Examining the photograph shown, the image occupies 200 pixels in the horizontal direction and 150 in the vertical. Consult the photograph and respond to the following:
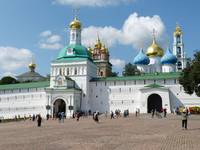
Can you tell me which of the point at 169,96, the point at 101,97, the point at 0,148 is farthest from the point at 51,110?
the point at 0,148

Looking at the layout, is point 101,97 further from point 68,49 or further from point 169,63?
point 169,63

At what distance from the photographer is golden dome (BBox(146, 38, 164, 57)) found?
239 ft

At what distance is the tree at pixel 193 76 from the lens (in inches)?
1192

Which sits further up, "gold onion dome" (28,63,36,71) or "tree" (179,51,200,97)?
"gold onion dome" (28,63,36,71)

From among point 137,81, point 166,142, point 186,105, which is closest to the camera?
point 166,142

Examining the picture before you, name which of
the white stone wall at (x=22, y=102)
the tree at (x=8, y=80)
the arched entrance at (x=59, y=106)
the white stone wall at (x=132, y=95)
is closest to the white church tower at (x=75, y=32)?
the white stone wall at (x=132, y=95)

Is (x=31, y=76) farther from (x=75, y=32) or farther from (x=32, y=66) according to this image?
(x=75, y=32)

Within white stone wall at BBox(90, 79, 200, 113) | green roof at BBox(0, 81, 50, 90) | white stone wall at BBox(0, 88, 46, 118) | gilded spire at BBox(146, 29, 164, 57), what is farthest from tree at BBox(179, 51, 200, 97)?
gilded spire at BBox(146, 29, 164, 57)

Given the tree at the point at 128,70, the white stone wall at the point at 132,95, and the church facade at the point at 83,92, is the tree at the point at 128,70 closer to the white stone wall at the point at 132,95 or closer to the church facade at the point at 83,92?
the church facade at the point at 83,92

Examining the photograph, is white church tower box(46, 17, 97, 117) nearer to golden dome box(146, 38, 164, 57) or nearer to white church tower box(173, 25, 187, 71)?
golden dome box(146, 38, 164, 57)

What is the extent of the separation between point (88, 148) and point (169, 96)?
41.1 meters

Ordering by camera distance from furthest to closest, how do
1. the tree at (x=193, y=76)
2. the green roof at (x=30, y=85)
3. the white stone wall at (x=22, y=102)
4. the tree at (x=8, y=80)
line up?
the tree at (x=8, y=80) < the green roof at (x=30, y=85) < the white stone wall at (x=22, y=102) < the tree at (x=193, y=76)

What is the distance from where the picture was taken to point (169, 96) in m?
51.6

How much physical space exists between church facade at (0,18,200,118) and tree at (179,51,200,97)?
15.5 m
